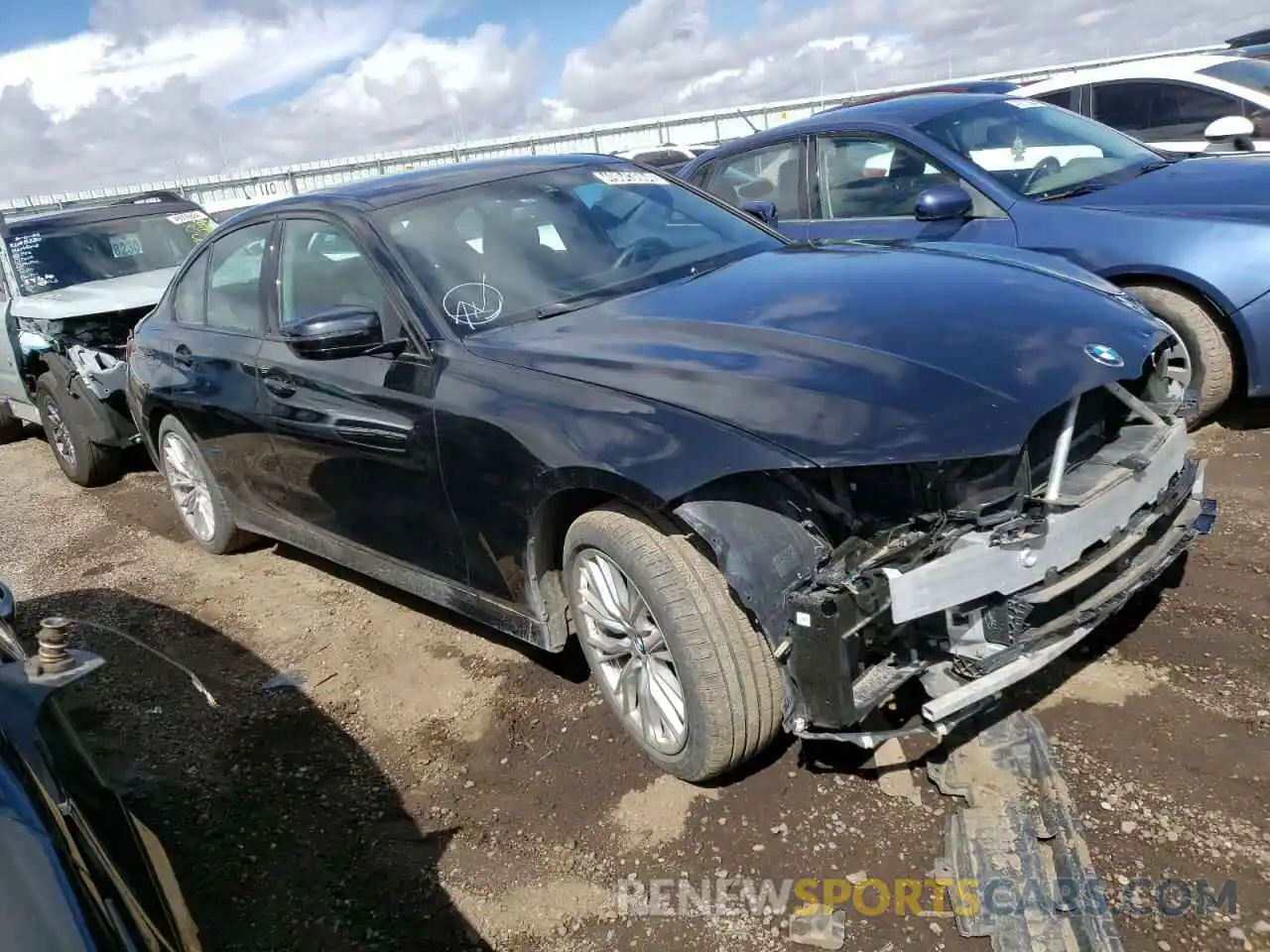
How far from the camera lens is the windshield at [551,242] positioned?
10.9ft

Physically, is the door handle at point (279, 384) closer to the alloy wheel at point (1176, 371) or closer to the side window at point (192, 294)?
the side window at point (192, 294)

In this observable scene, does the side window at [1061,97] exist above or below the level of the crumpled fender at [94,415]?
above

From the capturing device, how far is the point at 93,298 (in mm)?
6691

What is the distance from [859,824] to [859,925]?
342 millimetres

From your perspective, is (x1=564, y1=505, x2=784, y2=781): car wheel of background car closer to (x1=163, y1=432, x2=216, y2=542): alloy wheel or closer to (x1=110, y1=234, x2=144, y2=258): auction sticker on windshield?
(x1=163, y1=432, x2=216, y2=542): alloy wheel

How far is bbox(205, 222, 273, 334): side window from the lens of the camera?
412 cm

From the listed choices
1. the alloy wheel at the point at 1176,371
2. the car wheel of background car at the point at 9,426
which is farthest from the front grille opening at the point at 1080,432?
the car wheel of background car at the point at 9,426

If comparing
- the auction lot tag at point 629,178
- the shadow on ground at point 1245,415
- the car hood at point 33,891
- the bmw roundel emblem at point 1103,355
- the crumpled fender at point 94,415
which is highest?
the auction lot tag at point 629,178

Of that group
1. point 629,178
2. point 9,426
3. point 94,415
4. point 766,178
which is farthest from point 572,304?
point 9,426

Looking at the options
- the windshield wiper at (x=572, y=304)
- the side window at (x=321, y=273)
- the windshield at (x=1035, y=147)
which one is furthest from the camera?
the windshield at (x=1035, y=147)

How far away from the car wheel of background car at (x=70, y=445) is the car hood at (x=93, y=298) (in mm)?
455

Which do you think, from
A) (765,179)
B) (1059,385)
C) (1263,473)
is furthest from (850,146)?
(1059,385)

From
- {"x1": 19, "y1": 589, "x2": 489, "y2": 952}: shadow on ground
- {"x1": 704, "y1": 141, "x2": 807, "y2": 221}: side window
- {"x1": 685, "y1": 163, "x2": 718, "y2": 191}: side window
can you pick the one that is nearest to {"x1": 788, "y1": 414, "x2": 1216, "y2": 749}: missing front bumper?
{"x1": 19, "y1": 589, "x2": 489, "y2": 952}: shadow on ground

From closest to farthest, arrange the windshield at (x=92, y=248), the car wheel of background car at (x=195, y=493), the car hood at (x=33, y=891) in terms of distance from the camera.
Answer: the car hood at (x=33, y=891) → the car wheel of background car at (x=195, y=493) → the windshield at (x=92, y=248)
